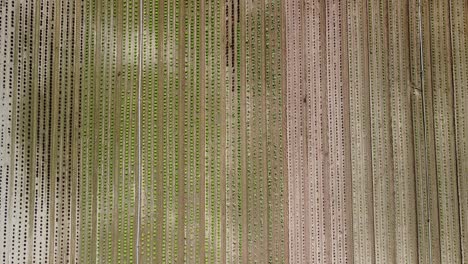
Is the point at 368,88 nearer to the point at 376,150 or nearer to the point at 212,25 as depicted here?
the point at 376,150

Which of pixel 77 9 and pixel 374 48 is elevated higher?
pixel 77 9

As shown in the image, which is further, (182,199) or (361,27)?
(361,27)

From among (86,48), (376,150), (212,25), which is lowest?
(376,150)

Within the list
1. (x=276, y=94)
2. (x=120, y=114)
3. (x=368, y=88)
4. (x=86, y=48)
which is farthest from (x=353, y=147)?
(x=86, y=48)

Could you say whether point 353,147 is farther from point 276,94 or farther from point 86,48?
point 86,48

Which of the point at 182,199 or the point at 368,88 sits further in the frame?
the point at 368,88

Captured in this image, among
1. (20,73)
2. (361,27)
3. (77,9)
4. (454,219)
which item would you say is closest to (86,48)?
(77,9)
